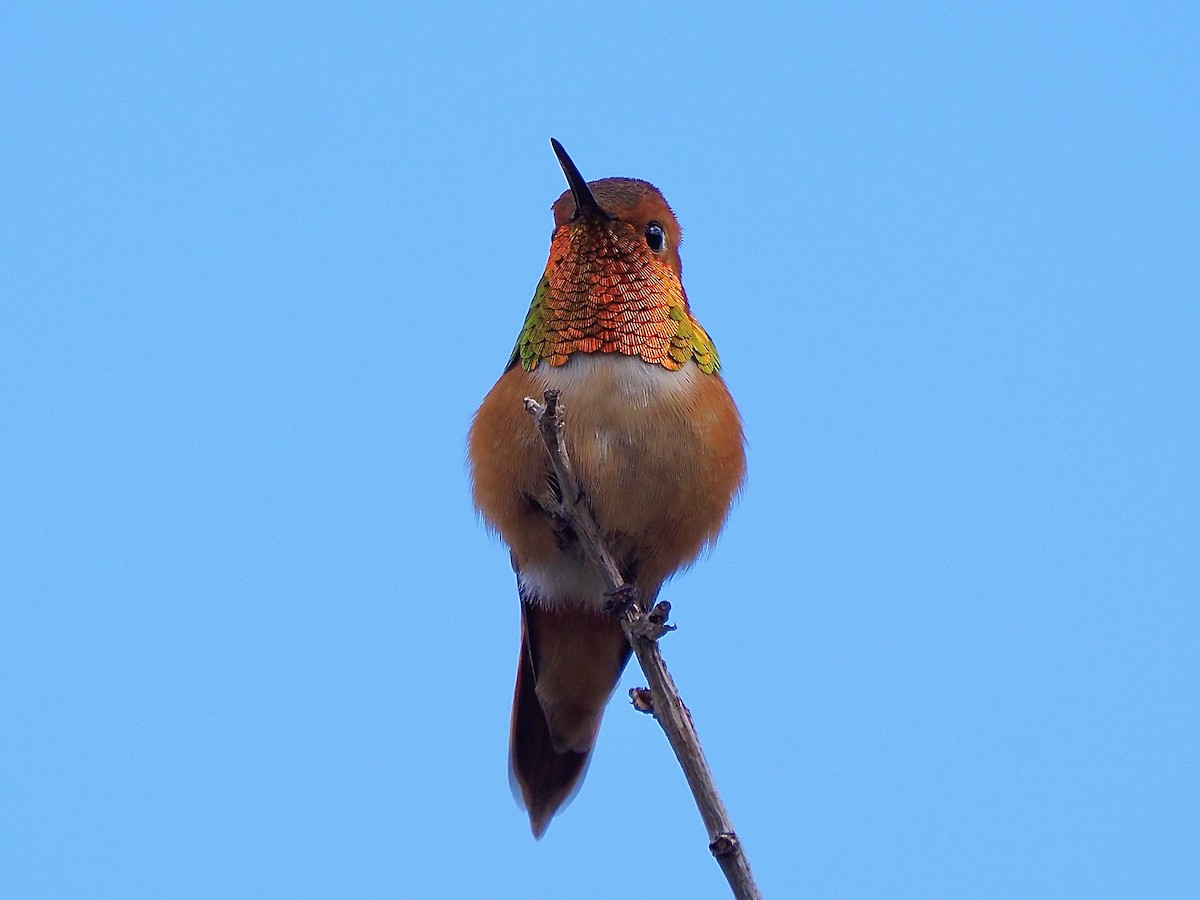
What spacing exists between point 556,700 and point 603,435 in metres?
1.75

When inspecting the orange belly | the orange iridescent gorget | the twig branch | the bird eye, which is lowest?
the twig branch

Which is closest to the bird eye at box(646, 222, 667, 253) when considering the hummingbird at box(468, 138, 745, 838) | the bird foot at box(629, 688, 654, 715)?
the hummingbird at box(468, 138, 745, 838)

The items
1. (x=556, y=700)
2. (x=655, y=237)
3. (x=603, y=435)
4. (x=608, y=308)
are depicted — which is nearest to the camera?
(x=603, y=435)

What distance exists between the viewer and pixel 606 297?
579cm

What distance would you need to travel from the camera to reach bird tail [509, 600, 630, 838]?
21.0 ft

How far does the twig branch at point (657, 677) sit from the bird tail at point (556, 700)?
5.76 ft

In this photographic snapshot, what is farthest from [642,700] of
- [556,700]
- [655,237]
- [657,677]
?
[655,237]

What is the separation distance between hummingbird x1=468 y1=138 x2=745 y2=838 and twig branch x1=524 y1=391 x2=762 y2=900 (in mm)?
824

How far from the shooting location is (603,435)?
538 centimetres

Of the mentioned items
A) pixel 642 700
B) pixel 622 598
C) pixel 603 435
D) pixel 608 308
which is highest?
pixel 608 308

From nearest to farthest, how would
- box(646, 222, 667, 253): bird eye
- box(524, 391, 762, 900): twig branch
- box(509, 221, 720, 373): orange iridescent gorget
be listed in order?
box(524, 391, 762, 900): twig branch
box(509, 221, 720, 373): orange iridescent gorget
box(646, 222, 667, 253): bird eye

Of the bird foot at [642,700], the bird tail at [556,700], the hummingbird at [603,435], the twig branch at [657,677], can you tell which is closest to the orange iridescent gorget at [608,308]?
the hummingbird at [603,435]

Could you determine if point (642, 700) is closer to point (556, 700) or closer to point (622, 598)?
point (622, 598)

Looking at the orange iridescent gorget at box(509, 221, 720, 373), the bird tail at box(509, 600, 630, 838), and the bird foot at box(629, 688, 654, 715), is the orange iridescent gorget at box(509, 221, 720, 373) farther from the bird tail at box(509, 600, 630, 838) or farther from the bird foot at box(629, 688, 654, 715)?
the bird foot at box(629, 688, 654, 715)
